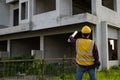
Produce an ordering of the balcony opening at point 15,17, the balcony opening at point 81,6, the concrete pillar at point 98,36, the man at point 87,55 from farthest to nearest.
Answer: the balcony opening at point 15,17 < the balcony opening at point 81,6 < the concrete pillar at point 98,36 < the man at point 87,55

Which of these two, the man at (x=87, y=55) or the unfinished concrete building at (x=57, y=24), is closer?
the man at (x=87, y=55)

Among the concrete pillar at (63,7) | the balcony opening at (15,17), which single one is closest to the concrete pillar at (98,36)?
the concrete pillar at (63,7)

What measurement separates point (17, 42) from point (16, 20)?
2.24 meters

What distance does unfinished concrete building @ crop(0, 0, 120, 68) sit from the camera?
16484 mm

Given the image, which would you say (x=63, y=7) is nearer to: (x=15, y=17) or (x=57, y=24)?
(x=57, y=24)

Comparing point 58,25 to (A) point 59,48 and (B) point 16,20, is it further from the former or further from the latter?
(B) point 16,20

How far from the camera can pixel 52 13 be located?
17.9 metres

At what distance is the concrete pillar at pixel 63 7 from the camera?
56.7 feet

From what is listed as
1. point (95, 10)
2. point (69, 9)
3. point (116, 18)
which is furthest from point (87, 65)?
point (116, 18)

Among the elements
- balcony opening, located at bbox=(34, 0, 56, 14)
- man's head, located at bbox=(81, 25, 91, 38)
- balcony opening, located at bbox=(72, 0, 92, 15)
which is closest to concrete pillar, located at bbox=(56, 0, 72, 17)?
balcony opening, located at bbox=(72, 0, 92, 15)

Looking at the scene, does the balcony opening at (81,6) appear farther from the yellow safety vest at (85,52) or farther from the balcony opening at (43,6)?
the yellow safety vest at (85,52)

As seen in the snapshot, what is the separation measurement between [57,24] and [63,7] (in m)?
1.36

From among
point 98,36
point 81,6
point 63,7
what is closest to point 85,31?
point 98,36

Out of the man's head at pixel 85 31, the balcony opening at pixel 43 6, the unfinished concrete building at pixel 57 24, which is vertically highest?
the balcony opening at pixel 43 6
